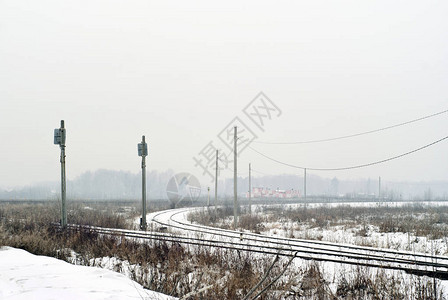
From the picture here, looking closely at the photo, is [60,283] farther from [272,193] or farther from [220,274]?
[272,193]

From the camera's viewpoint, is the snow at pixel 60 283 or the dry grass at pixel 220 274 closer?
the snow at pixel 60 283

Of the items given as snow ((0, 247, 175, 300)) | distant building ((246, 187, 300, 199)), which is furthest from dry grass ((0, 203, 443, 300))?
distant building ((246, 187, 300, 199))

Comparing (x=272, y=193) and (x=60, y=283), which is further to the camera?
(x=272, y=193)

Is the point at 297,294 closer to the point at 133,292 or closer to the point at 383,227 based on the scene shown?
the point at 133,292

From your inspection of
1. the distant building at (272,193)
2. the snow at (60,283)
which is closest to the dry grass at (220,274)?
the snow at (60,283)

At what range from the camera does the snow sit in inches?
233

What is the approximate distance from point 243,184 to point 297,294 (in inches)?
6167

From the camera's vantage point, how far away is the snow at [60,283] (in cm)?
591

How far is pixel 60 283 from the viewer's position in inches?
264

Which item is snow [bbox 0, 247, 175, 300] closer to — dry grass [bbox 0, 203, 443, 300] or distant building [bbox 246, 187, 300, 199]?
dry grass [bbox 0, 203, 443, 300]

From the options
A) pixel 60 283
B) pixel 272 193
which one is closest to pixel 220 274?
pixel 60 283

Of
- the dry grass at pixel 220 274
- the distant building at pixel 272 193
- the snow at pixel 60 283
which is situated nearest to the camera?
the snow at pixel 60 283

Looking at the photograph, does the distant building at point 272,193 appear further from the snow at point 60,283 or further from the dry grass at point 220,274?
the snow at point 60,283

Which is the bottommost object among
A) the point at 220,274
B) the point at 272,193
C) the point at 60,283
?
the point at 272,193
